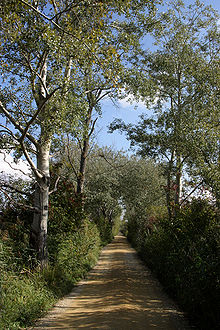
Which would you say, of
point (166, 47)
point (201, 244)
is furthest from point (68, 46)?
point (166, 47)

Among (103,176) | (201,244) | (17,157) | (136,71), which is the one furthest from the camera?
(103,176)

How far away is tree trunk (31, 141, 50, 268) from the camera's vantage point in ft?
27.9

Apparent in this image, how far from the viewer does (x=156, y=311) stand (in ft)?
21.7

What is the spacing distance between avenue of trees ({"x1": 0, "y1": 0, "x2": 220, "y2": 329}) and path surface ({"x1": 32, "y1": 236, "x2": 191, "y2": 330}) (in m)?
0.38

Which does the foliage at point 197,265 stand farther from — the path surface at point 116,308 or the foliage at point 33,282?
the foliage at point 33,282

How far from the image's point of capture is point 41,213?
871 cm

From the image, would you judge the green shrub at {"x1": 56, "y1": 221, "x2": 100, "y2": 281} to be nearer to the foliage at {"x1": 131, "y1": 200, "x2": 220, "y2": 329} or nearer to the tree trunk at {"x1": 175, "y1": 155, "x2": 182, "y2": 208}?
the foliage at {"x1": 131, "y1": 200, "x2": 220, "y2": 329}

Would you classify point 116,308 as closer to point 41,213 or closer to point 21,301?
point 21,301

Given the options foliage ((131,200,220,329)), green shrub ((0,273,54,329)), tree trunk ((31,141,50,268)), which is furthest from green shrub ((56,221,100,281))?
foliage ((131,200,220,329))

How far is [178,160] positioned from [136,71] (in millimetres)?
4522

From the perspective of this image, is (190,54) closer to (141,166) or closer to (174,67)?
(174,67)

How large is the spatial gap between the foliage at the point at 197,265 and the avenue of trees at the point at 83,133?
3 cm

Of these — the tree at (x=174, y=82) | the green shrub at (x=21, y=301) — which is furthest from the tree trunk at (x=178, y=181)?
the green shrub at (x=21, y=301)

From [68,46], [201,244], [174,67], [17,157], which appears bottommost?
[201,244]
